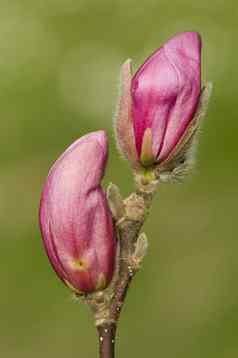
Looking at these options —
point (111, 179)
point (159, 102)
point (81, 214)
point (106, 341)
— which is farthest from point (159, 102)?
point (111, 179)

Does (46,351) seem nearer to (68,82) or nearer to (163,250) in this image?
(163,250)

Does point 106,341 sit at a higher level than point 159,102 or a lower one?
lower

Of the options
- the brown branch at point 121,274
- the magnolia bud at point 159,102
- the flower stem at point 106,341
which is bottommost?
the flower stem at point 106,341

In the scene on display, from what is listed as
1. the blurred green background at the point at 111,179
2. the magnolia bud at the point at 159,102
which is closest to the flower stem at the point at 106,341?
the magnolia bud at the point at 159,102

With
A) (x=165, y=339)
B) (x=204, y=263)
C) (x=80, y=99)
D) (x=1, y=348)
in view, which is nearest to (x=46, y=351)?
(x=1, y=348)

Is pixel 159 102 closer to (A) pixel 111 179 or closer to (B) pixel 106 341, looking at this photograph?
(B) pixel 106 341

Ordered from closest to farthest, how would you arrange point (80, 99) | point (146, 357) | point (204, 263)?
1. point (146, 357)
2. point (204, 263)
3. point (80, 99)

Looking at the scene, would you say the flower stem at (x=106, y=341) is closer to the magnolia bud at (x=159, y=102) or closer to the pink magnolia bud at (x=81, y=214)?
the pink magnolia bud at (x=81, y=214)
